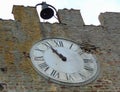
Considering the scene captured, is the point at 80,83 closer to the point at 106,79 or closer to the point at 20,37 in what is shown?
the point at 106,79

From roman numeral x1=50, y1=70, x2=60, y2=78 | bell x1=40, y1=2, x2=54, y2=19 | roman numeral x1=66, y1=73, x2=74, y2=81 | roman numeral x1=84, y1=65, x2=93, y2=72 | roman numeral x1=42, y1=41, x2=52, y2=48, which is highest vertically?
bell x1=40, y1=2, x2=54, y2=19

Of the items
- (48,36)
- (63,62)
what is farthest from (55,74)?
(48,36)

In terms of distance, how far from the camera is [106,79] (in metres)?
14.9

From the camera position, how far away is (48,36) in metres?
15.6

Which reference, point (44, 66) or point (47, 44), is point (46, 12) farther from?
point (44, 66)

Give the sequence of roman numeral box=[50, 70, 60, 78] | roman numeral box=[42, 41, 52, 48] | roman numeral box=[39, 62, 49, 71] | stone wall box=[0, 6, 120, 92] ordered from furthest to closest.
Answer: roman numeral box=[42, 41, 52, 48] < roman numeral box=[39, 62, 49, 71] < roman numeral box=[50, 70, 60, 78] < stone wall box=[0, 6, 120, 92]

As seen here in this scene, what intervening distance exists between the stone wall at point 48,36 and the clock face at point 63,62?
0.16 m

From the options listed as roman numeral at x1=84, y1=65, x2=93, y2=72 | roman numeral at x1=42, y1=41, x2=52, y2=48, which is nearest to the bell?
roman numeral at x1=42, y1=41, x2=52, y2=48

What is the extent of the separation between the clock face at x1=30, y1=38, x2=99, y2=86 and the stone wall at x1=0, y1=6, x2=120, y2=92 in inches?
6.1

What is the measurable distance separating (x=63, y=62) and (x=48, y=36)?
98 cm

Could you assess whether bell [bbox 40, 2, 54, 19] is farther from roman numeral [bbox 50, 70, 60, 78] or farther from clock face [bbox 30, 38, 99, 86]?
roman numeral [bbox 50, 70, 60, 78]

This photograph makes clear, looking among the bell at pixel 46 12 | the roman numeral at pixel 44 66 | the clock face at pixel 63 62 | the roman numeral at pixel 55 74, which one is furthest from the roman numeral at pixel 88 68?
the bell at pixel 46 12

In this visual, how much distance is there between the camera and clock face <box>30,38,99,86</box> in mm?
14570

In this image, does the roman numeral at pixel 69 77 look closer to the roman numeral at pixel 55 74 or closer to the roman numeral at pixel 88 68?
the roman numeral at pixel 55 74
